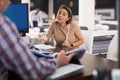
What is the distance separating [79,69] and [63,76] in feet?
0.46

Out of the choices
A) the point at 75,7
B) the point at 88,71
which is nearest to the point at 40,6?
the point at 75,7

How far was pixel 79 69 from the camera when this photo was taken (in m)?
1.15

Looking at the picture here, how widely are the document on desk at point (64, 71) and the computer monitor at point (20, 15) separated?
51.0 inches

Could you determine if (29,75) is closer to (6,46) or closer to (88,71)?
(6,46)

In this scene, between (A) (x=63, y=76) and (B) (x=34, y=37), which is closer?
(A) (x=63, y=76)

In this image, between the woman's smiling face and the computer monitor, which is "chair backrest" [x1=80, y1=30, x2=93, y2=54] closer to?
the woman's smiling face

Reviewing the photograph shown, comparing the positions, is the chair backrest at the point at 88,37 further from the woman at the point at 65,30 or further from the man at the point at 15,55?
the man at the point at 15,55

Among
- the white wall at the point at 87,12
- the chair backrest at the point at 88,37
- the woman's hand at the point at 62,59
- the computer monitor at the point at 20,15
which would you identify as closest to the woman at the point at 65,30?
the computer monitor at the point at 20,15

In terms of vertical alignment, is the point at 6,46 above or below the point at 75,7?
below

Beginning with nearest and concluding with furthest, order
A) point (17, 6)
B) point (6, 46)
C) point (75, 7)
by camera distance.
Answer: point (6, 46)
point (17, 6)
point (75, 7)

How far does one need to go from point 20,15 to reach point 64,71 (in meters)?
1.42

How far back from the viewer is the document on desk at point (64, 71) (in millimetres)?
988

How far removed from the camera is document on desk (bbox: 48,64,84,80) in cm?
99

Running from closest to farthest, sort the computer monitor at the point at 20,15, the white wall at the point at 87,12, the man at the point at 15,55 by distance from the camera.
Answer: the man at the point at 15,55 < the computer monitor at the point at 20,15 < the white wall at the point at 87,12
